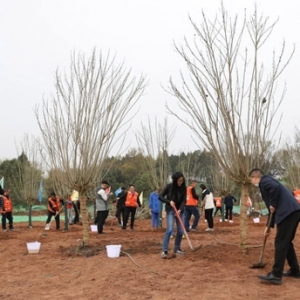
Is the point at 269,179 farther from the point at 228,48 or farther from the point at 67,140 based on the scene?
the point at 67,140

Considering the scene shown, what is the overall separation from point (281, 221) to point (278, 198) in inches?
12.5

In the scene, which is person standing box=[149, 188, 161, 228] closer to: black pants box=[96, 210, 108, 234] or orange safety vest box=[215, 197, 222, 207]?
black pants box=[96, 210, 108, 234]

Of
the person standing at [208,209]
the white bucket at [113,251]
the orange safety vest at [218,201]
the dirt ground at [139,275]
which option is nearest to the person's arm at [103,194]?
the dirt ground at [139,275]

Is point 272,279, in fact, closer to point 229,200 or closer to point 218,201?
point 229,200

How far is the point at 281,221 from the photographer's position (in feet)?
18.0

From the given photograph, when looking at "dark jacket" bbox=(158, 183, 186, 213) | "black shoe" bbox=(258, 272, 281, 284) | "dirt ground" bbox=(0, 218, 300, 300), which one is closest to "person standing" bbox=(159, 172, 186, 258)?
"dark jacket" bbox=(158, 183, 186, 213)

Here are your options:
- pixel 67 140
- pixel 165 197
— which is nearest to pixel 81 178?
pixel 67 140

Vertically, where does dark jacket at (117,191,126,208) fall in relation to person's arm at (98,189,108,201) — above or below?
below

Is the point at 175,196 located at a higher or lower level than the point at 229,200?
higher

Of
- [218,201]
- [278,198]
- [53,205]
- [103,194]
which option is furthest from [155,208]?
[278,198]

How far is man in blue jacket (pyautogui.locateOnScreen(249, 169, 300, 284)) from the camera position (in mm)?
5387

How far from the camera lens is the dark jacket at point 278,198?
5500 millimetres

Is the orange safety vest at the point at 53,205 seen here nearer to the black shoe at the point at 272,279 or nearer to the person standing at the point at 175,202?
the person standing at the point at 175,202

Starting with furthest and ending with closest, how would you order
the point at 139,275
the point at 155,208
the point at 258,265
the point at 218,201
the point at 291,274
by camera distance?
the point at 218,201 → the point at 155,208 → the point at 258,265 → the point at 139,275 → the point at 291,274
